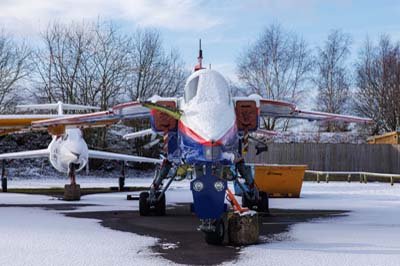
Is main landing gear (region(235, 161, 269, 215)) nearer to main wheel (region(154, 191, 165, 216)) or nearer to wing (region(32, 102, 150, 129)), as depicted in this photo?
main wheel (region(154, 191, 165, 216))

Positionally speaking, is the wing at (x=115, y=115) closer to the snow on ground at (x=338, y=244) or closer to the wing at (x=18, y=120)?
the wing at (x=18, y=120)

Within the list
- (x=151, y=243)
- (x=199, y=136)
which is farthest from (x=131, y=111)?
(x=151, y=243)

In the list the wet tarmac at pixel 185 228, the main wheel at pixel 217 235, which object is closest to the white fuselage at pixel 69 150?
the wet tarmac at pixel 185 228

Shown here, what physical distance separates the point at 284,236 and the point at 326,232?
90 centimetres

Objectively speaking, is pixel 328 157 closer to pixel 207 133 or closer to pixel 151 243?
pixel 207 133

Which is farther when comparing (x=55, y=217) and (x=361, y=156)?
(x=361, y=156)

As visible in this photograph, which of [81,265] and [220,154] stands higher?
[220,154]

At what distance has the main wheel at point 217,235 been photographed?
7859mm

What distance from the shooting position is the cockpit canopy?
928 cm

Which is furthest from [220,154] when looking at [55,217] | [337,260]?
[55,217]

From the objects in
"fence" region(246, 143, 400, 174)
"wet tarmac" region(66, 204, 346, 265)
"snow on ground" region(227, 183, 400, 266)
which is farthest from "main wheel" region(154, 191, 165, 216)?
"fence" region(246, 143, 400, 174)

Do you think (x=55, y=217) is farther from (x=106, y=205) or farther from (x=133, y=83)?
(x=133, y=83)

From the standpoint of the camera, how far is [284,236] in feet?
29.3

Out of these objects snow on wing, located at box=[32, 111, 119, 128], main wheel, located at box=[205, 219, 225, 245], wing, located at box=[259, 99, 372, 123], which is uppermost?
wing, located at box=[259, 99, 372, 123]
